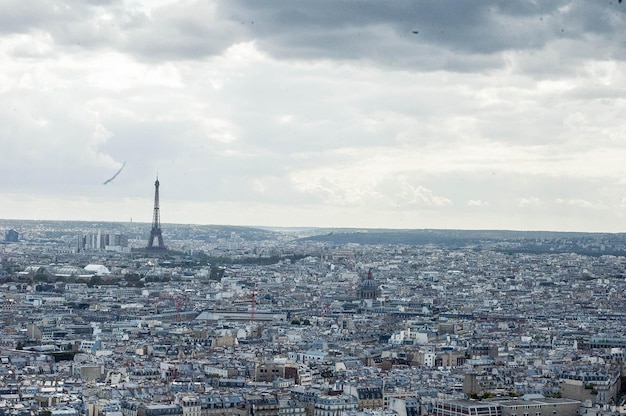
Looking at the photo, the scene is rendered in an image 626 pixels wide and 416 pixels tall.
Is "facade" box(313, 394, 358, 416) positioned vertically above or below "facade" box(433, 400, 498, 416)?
below

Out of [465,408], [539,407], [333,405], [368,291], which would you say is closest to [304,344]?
[333,405]

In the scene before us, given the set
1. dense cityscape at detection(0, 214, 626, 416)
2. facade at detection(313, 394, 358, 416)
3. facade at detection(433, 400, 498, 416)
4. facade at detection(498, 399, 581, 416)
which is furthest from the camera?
dense cityscape at detection(0, 214, 626, 416)

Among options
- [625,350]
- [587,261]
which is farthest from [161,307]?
[587,261]

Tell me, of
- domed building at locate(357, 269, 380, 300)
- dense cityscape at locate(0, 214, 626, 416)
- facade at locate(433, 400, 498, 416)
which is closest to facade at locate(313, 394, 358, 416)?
dense cityscape at locate(0, 214, 626, 416)

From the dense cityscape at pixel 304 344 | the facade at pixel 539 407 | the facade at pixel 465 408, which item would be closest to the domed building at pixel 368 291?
the dense cityscape at pixel 304 344

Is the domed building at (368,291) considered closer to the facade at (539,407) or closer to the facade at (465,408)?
the facade at (539,407)

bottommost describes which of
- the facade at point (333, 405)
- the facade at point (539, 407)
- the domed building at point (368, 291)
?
the facade at point (333, 405)

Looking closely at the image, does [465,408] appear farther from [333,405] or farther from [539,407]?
[333,405]

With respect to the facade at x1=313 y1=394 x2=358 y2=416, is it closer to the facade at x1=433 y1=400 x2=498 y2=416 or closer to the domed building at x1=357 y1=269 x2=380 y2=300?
the facade at x1=433 y1=400 x2=498 y2=416
